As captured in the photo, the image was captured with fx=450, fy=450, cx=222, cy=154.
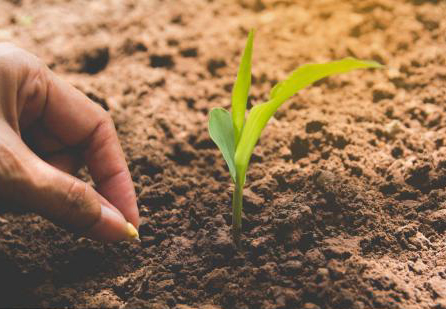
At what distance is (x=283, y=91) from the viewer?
1059mm

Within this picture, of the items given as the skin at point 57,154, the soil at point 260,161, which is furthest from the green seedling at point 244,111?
the skin at point 57,154

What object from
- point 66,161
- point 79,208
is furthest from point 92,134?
point 79,208

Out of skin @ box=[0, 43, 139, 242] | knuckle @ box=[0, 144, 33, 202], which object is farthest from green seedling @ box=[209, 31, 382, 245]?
knuckle @ box=[0, 144, 33, 202]

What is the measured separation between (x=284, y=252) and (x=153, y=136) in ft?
2.25

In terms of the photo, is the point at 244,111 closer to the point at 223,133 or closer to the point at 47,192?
the point at 223,133

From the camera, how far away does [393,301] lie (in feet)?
3.55

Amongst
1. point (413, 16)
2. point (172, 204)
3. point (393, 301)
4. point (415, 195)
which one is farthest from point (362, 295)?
point (413, 16)

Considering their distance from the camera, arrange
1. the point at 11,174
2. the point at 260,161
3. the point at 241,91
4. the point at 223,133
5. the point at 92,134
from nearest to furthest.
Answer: the point at 11,174 < the point at 241,91 < the point at 223,133 < the point at 92,134 < the point at 260,161

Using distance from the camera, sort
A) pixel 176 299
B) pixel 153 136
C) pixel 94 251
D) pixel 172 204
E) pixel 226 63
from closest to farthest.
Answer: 1. pixel 176 299
2. pixel 94 251
3. pixel 172 204
4. pixel 153 136
5. pixel 226 63

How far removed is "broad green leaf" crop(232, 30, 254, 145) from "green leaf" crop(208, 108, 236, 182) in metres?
0.04

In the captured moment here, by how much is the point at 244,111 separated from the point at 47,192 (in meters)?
0.53

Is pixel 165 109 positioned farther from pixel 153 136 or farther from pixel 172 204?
pixel 172 204

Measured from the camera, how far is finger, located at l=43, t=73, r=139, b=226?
4.36 feet

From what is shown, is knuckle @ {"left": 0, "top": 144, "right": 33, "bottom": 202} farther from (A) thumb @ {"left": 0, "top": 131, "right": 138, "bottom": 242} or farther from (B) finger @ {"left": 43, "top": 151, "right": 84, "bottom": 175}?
(B) finger @ {"left": 43, "top": 151, "right": 84, "bottom": 175}
